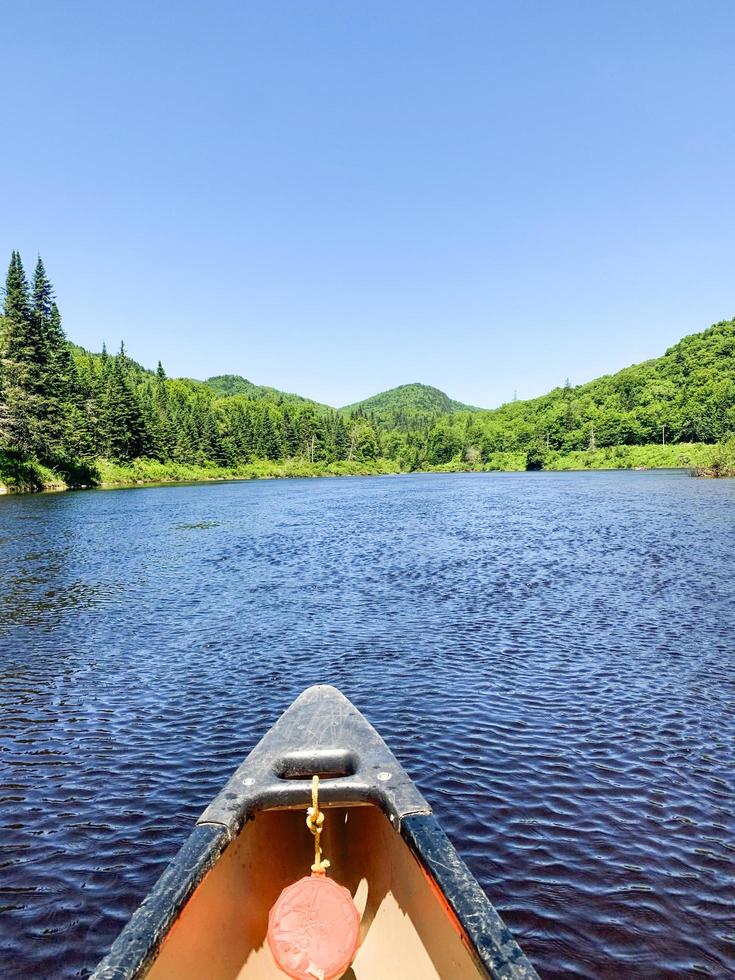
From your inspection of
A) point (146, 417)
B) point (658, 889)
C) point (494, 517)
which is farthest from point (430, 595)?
point (146, 417)

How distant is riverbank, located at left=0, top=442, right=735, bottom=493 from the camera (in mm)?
69188

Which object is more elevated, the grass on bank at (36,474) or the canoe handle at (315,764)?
the grass on bank at (36,474)

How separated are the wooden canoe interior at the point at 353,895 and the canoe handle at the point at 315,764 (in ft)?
1.13

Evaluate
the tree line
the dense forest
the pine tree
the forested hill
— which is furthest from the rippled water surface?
the forested hill

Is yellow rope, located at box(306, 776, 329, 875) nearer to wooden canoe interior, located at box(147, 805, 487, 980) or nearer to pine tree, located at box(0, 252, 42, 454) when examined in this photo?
wooden canoe interior, located at box(147, 805, 487, 980)

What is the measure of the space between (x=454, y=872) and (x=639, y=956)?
2.56 meters

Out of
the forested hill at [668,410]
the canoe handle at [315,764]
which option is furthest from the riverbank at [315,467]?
the canoe handle at [315,764]

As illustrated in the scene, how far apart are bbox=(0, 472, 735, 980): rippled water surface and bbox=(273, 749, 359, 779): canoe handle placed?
76.9 inches

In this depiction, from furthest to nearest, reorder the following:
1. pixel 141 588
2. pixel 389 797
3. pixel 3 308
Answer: pixel 3 308 < pixel 141 588 < pixel 389 797

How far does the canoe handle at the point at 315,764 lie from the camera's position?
229 inches

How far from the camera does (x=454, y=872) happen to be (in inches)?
160

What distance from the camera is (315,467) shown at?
155 metres

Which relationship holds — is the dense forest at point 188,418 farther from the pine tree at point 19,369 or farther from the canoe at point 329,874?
the canoe at point 329,874

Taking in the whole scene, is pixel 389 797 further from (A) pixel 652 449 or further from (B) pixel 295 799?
(A) pixel 652 449
